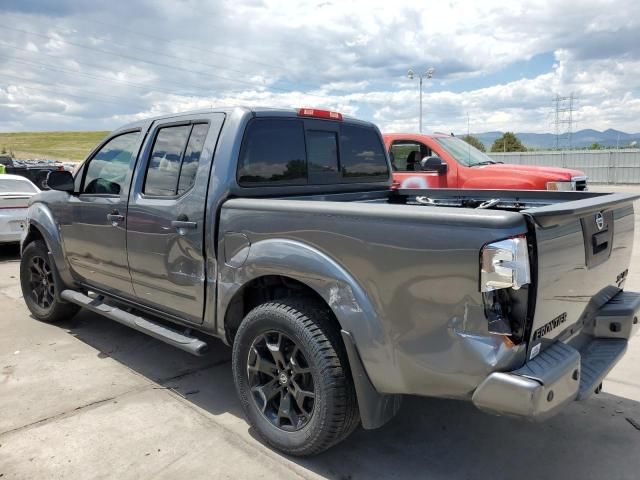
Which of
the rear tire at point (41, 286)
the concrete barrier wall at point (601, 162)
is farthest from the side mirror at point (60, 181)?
the concrete barrier wall at point (601, 162)

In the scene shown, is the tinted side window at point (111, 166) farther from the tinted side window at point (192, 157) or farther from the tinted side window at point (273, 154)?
the tinted side window at point (273, 154)

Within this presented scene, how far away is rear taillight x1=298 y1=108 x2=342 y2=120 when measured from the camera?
3839 millimetres

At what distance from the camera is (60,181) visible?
4.61m

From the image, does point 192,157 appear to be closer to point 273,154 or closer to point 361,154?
point 273,154

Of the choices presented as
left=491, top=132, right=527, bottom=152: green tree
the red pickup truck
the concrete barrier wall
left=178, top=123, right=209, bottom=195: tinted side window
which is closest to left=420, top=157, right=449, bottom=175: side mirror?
the red pickup truck

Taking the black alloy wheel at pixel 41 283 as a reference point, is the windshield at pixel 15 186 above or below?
above

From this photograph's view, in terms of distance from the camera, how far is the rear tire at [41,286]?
206 inches

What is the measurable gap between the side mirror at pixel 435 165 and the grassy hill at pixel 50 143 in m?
57.0

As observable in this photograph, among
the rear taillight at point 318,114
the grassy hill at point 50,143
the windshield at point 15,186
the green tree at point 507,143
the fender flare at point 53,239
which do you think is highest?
the grassy hill at point 50,143

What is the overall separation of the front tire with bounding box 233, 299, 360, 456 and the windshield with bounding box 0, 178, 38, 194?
8340mm

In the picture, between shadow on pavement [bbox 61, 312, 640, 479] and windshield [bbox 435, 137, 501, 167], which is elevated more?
windshield [bbox 435, 137, 501, 167]

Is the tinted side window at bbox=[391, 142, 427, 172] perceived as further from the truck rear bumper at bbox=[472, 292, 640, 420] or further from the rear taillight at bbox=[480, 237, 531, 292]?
the rear taillight at bbox=[480, 237, 531, 292]

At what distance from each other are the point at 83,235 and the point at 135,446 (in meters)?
2.11

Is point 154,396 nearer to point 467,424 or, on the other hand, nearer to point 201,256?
point 201,256
